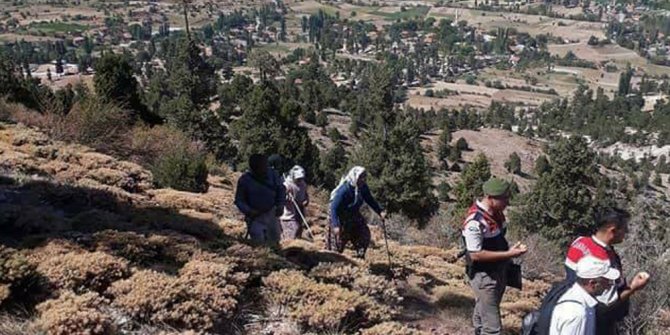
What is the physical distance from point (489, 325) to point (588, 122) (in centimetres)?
12341

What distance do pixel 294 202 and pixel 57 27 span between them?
184329mm

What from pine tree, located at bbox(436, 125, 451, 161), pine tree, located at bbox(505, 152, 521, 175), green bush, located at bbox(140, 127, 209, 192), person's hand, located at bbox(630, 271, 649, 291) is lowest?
pine tree, located at bbox(505, 152, 521, 175)

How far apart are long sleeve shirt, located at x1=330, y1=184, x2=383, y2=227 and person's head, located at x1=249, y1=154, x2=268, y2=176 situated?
847 mm

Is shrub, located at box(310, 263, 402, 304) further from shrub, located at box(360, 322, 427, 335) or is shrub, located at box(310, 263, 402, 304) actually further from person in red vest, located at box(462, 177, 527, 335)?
person in red vest, located at box(462, 177, 527, 335)

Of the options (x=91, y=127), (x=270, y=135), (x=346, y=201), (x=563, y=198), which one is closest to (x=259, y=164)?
(x=346, y=201)

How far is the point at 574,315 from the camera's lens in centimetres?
329

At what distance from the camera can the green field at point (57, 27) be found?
165163 mm

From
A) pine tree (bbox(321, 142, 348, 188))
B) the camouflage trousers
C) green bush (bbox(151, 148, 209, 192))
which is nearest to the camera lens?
the camouflage trousers

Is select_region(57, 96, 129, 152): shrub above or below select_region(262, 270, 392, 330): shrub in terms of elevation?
below

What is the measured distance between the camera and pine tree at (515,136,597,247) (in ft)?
86.5

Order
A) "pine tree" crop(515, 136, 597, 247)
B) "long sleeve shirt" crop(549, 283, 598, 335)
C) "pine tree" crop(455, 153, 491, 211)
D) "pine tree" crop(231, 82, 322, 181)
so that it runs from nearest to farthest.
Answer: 1. "long sleeve shirt" crop(549, 283, 598, 335)
2. "pine tree" crop(515, 136, 597, 247)
3. "pine tree" crop(455, 153, 491, 211)
4. "pine tree" crop(231, 82, 322, 181)

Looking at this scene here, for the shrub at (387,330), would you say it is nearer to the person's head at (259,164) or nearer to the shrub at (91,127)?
the person's head at (259,164)

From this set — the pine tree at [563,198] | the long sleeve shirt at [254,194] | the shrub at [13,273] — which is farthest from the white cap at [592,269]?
the pine tree at [563,198]

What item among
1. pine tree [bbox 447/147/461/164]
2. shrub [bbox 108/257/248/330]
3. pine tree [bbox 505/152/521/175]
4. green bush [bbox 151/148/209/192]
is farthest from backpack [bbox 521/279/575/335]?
pine tree [bbox 505/152/521/175]
